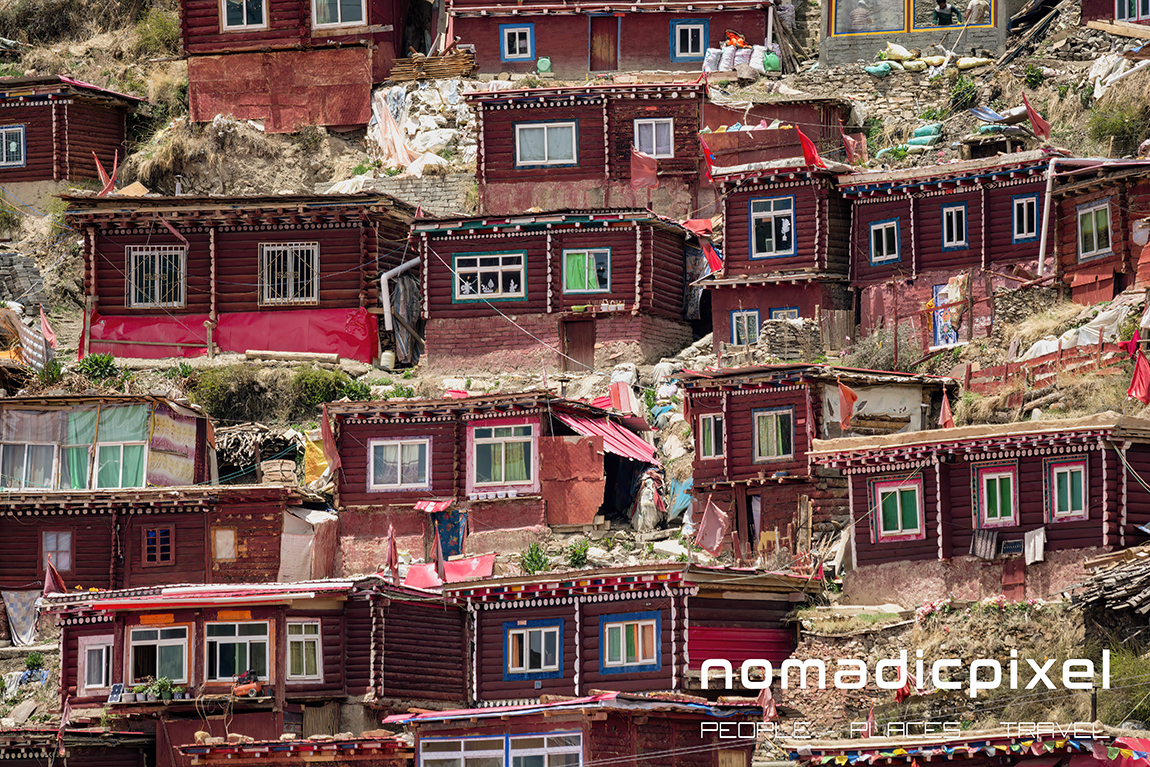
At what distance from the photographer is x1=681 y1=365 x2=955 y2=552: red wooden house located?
1965 inches

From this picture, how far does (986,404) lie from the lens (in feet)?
166

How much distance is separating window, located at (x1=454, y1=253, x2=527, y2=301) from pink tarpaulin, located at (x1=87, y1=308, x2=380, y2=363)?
3.15m

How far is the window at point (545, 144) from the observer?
213 ft

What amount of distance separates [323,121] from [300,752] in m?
34.6

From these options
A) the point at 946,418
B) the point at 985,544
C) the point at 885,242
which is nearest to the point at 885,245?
the point at 885,242

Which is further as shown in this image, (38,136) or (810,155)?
(38,136)

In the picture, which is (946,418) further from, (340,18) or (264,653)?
(340,18)

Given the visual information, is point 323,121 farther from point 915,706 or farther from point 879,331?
point 915,706

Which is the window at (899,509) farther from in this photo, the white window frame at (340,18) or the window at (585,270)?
the white window frame at (340,18)

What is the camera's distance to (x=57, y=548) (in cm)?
5222

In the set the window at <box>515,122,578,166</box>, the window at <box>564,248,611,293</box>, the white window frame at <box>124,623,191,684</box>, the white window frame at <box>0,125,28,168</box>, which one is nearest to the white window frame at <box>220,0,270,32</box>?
the white window frame at <box>0,125,28,168</box>

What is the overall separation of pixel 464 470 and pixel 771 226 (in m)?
12.6

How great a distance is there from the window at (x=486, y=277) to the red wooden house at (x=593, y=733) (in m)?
23.0

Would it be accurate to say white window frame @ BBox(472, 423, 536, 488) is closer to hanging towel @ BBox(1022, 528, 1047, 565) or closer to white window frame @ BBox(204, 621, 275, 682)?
white window frame @ BBox(204, 621, 275, 682)
